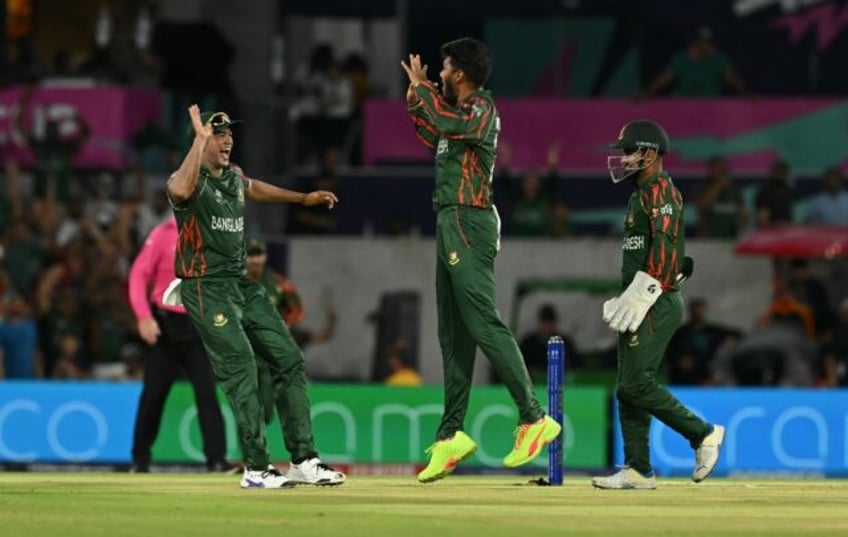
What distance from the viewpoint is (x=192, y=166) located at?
15.0m

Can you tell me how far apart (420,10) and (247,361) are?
1567cm

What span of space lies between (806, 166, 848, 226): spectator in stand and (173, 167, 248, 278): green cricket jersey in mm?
13338

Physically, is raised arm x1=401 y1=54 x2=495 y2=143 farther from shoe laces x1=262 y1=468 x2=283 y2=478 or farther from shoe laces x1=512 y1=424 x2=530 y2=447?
shoe laces x1=262 y1=468 x2=283 y2=478

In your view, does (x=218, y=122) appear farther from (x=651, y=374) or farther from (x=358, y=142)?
(x=358, y=142)

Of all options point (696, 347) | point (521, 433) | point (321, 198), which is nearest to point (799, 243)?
point (696, 347)

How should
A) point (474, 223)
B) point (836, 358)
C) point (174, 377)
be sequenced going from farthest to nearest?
point (836, 358) → point (174, 377) → point (474, 223)

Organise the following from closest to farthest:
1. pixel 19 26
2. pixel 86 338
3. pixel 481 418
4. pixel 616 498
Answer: pixel 616 498 → pixel 481 418 → pixel 86 338 → pixel 19 26

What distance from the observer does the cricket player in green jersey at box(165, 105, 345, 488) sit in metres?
15.3

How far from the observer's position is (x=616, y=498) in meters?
14.8

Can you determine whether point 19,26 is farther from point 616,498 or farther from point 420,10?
point 616,498

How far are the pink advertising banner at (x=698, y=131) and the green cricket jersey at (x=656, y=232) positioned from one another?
44.3 ft

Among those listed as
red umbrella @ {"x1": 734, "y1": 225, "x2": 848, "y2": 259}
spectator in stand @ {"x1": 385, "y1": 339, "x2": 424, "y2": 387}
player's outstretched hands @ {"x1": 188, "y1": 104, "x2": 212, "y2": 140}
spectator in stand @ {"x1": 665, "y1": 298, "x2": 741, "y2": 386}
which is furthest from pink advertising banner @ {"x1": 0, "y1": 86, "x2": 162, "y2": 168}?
player's outstretched hands @ {"x1": 188, "y1": 104, "x2": 212, "y2": 140}

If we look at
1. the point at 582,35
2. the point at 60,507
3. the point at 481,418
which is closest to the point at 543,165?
the point at 582,35

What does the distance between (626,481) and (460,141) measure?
2.45m
